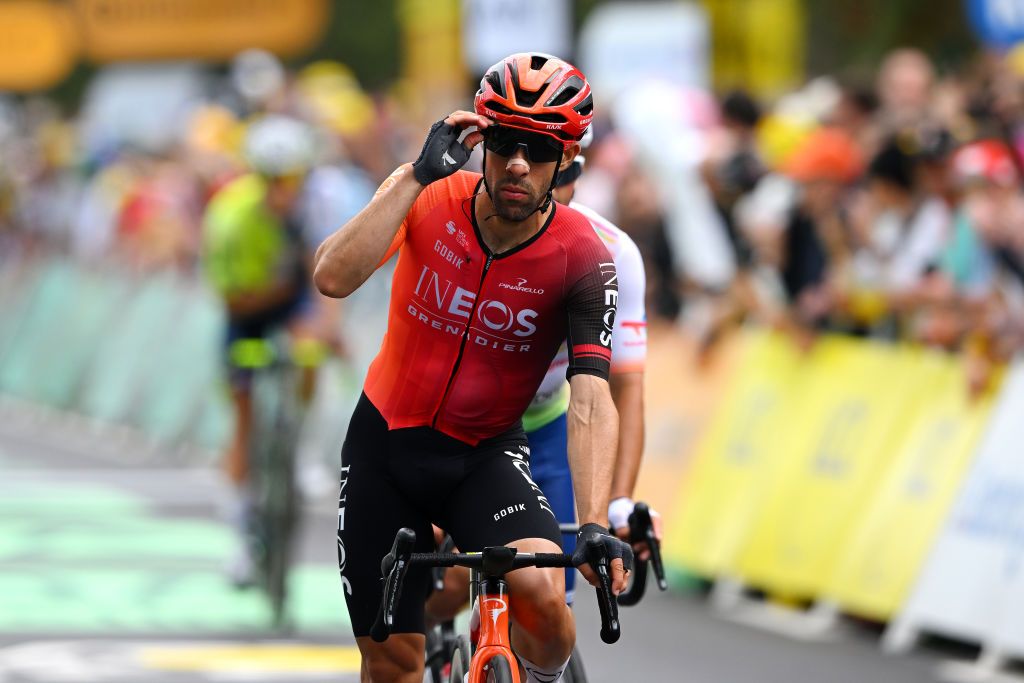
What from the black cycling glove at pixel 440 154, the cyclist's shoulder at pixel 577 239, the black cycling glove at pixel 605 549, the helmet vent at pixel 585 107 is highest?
the helmet vent at pixel 585 107

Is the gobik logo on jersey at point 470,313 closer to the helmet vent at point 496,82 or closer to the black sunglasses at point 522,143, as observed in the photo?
the black sunglasses at point 522,143

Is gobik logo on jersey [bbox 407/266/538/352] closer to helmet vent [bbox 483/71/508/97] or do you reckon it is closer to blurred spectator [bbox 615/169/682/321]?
helmet vent [bbox 483/71/508/97]

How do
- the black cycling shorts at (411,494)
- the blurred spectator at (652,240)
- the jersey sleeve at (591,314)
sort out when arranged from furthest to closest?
the blurred spectator at (652,240), the black cycling shorts at (411,494), the jersey sleeve at (591,314)

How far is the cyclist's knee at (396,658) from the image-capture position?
6332mm

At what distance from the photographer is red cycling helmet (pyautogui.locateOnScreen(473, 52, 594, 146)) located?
5.78 meters

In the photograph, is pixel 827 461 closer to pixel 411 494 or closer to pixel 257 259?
pixel 257 259

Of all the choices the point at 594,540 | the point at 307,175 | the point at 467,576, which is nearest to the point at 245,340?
the point at 307,175

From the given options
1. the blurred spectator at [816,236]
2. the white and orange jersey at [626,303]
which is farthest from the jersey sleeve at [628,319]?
the blurred spectator at [816,236]

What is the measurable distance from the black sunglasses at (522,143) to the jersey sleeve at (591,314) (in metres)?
0.35

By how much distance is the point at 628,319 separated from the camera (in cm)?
693

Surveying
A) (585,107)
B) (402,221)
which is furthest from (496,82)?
(402,221)

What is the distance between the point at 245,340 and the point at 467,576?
17.5 ft

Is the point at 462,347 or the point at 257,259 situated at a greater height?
the point at 462,347

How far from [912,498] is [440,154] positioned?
5.82 m
